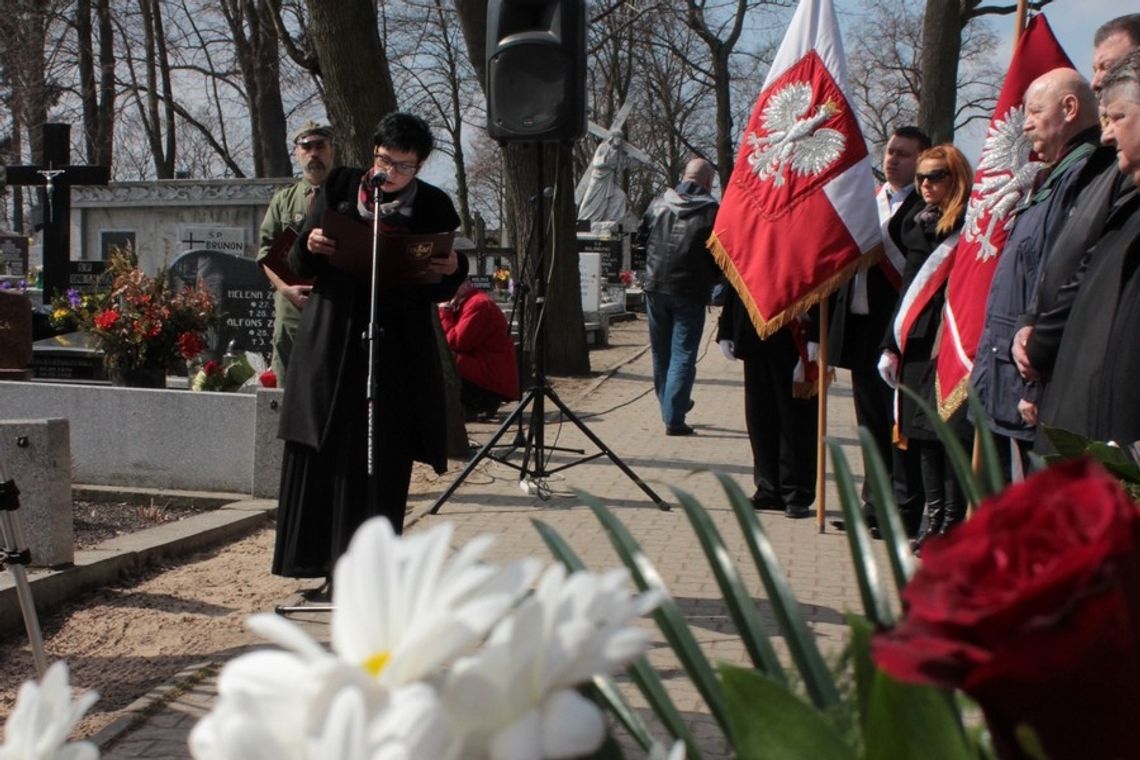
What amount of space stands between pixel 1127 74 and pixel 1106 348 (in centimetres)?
79

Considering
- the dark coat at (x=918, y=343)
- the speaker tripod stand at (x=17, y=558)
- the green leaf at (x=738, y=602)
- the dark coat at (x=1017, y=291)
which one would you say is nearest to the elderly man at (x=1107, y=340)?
the dark coat at (x=1017, y=291)

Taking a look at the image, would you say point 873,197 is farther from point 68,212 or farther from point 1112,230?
point 68,212

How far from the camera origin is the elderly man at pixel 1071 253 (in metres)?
4.21

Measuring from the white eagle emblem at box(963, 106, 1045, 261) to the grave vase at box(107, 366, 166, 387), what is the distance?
5.62 meters

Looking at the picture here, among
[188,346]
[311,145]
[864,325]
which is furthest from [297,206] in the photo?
[864,325]

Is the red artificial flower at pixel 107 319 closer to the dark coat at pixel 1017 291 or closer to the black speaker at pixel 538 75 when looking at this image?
the black speaker at pixel 538 75

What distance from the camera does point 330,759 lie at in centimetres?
57

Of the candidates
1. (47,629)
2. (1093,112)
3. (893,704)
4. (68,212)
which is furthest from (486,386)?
(893,704)

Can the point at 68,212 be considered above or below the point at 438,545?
above

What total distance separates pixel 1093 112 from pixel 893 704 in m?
4.63

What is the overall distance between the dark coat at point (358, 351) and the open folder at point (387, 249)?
114mm

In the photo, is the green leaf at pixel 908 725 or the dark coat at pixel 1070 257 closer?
the green leaf at pixel 908 725

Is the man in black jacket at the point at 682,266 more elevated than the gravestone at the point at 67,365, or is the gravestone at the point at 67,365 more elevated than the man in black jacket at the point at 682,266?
the man in black jacket at the point at 682,266

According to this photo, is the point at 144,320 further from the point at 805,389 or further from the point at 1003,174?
the point at 1003,174
